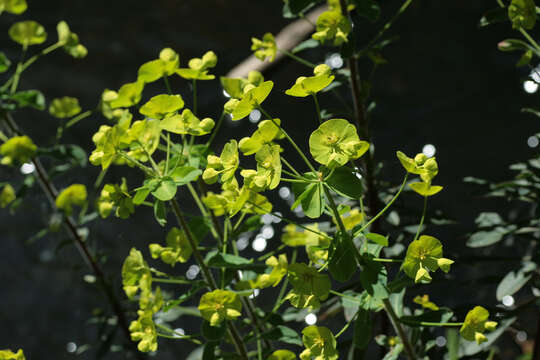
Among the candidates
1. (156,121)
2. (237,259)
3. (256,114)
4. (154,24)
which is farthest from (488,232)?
(154,24)

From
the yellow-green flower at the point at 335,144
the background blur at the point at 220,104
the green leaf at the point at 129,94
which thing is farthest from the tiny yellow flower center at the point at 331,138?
the background blur at the point at 220,104

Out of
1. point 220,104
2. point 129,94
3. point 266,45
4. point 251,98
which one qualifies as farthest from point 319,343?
point 220,104

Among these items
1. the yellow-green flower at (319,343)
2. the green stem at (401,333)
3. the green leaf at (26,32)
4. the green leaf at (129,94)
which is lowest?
the green stem at (401,333)

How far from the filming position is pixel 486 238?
41.1 inches

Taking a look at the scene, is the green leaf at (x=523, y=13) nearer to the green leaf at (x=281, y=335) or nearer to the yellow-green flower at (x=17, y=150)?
the green leaf at (x=281, y=335)

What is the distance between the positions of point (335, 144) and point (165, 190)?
232 mm

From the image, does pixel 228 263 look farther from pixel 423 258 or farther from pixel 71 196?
pixel 71 196

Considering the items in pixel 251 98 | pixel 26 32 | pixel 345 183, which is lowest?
pixel 345 183

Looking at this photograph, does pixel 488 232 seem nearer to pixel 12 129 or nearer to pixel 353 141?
pixel 353 141

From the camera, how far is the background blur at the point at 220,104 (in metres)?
1.63

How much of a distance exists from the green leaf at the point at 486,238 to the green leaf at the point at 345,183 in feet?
1.89

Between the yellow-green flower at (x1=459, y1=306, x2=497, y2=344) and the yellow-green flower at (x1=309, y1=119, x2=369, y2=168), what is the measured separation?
0.25 meters

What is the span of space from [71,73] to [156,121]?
4.59 ft

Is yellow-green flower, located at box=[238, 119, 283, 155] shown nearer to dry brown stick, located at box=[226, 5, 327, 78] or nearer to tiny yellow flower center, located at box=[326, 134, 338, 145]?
tiny yellow flower center, located at box=[326, 134, 338, 145]
